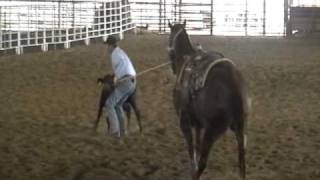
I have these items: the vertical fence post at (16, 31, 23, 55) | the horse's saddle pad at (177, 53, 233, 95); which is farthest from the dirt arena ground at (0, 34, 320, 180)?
the vertical fence post at (16, 31, 23, 55)

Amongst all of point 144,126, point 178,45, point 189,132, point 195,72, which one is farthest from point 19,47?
point 195,72

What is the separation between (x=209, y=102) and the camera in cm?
634

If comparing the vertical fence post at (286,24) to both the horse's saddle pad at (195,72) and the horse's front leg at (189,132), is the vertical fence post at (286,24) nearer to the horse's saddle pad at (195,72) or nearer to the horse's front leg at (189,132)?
the horse's saddle pad at (195,72)

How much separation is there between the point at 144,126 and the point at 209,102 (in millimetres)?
3692

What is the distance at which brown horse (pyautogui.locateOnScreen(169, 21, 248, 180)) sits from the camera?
6289mm

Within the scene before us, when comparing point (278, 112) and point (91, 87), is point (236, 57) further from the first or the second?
point (278, 112)

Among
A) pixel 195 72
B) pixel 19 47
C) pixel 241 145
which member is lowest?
pixel 241 145

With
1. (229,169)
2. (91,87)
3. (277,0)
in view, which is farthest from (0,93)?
(277,0)

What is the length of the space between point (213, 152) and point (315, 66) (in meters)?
8.72

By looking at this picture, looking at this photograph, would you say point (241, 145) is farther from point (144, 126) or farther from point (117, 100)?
point (144, 126)

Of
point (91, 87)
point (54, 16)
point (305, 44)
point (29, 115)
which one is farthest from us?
point (54, 16)

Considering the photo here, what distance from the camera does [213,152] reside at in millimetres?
8266

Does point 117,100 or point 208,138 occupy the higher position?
point 117,100

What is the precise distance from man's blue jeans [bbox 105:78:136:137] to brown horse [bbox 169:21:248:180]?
5.58 ft
